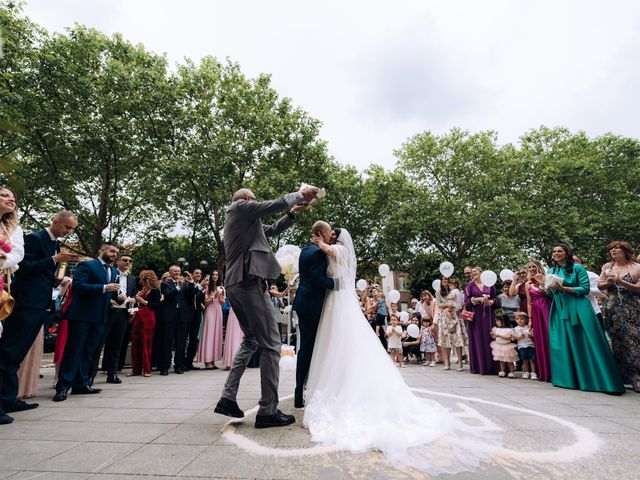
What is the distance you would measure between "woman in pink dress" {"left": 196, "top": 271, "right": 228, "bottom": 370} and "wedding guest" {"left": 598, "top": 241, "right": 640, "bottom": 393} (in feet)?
24.2

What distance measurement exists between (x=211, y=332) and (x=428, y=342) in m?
5.51

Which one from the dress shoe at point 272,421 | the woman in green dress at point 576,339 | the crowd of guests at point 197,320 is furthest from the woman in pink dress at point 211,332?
the woman in green dress at point 576,339

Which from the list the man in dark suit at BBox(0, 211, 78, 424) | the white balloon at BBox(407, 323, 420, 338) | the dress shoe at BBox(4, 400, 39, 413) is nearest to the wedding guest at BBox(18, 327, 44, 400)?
the man in dark suit at BBox(0, 211, 78, 424)

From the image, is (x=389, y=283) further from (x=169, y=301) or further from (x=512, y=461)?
(x=512, y=461)

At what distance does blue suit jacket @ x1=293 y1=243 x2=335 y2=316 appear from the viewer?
4.41 meters

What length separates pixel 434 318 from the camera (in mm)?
10508

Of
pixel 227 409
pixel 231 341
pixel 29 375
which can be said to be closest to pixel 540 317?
pixel 227 409

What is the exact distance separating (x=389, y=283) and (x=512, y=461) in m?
48.8

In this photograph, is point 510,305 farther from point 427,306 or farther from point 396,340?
point 427,306

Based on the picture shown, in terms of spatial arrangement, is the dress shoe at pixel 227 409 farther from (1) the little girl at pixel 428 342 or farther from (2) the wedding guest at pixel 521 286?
(1) the little girl at pixel 428 342

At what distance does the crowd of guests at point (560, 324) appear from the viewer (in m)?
5.73

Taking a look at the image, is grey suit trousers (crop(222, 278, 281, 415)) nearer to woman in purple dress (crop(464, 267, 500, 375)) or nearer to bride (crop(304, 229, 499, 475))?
bride (crop(304, 229, 499, 475))

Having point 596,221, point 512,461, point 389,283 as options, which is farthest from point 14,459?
point 389,283

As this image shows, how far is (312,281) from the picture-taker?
14.6 ft
